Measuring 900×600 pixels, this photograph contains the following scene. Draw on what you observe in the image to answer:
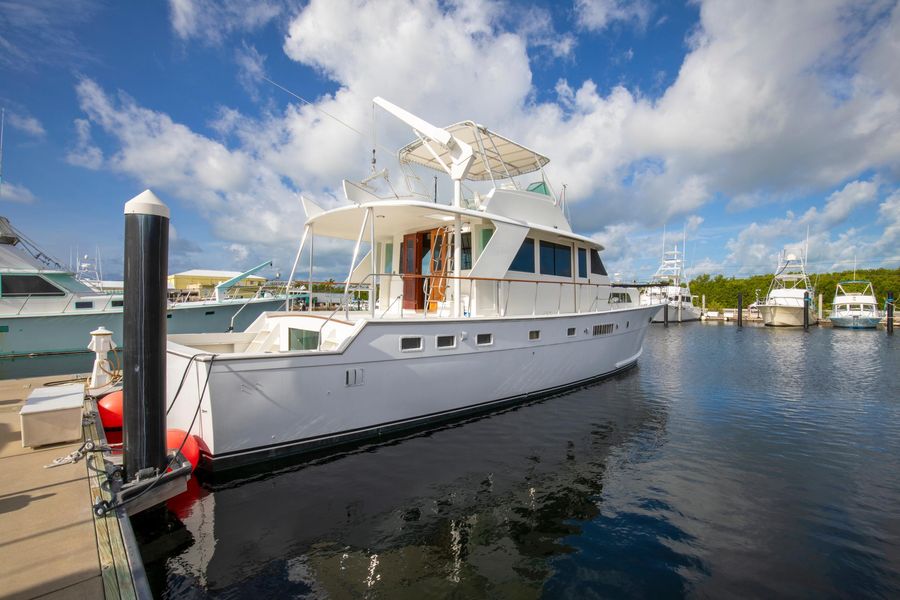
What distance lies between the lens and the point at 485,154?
918 centimetres

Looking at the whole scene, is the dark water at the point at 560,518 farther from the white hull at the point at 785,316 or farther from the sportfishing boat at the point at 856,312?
the sportfishing boat at the point at 856,312

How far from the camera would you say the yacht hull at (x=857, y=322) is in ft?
119

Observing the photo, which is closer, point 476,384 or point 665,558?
point 665,558

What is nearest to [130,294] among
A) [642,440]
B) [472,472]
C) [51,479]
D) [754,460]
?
[51,479]

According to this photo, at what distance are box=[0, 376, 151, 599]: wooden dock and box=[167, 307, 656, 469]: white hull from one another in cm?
135

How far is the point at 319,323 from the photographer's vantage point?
7.50 m

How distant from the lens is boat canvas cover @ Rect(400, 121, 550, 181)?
31.0 feet

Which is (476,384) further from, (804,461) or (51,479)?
(51,479)

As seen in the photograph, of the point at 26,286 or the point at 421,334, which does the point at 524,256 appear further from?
the point at 26,286

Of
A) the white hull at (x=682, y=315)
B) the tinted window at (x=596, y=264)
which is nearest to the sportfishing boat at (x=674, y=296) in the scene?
the white hull at (x=682, y=315)

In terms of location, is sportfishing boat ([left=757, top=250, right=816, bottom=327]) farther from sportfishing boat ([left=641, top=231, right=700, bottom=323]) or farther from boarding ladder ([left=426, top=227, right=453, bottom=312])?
boarding ladder ([left=426, top=227, right=453, bottom=312])

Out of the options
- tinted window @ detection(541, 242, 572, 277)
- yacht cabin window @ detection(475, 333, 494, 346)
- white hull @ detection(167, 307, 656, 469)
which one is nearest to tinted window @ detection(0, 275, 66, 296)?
white hull @ detection(167, 307, 656, 469)

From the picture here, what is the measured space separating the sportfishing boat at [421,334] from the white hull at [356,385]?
0.07 ft

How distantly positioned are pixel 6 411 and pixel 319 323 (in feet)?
16.0
